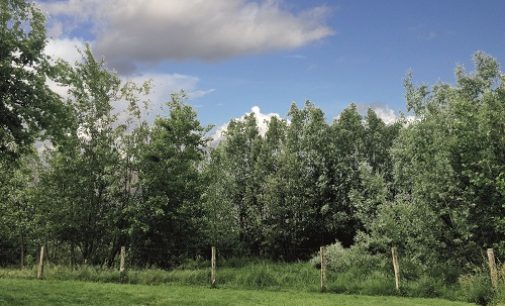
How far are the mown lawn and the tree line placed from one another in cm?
711

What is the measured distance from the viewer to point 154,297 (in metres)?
24.4

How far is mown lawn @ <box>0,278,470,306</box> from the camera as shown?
21.7 metres

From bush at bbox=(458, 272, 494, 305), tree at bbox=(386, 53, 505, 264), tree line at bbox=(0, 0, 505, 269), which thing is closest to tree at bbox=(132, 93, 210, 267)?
tree line at bbox=(0, 0, 505, 269)

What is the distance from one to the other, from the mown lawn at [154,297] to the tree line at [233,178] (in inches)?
280

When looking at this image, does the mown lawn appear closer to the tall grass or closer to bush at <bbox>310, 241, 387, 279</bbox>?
the tall grass

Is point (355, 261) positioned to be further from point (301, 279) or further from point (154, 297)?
point (154, 297)

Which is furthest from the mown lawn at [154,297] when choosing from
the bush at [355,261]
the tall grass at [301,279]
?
the bush at [355,261]

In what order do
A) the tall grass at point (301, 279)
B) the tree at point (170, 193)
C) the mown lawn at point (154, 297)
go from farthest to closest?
the tree at point (170, 193), the tall grass at point (301, 279), the mown lawn at point (154, 297)

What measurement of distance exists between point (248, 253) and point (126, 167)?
20.9 metres

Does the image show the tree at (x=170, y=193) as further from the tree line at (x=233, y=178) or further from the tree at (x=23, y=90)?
the tree at (x=23, y=90)

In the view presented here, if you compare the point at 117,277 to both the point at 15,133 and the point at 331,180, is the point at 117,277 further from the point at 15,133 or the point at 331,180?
the point at 331,180

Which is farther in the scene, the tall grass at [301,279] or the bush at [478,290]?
the tall grass at [301,279]

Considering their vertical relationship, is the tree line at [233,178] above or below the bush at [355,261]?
above

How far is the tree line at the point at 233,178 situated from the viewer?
102ft
